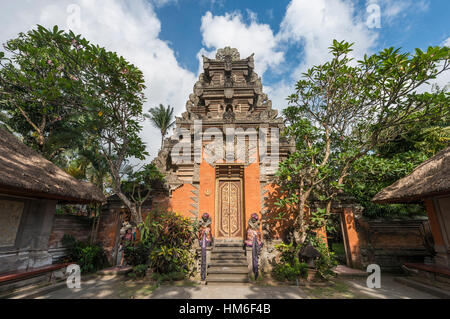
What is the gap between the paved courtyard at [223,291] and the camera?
5.32m

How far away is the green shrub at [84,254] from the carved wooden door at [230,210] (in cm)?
533

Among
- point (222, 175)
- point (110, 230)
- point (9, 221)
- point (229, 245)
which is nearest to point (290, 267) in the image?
point (229, 245)

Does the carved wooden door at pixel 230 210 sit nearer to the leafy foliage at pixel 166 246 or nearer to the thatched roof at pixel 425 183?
the leafy foliage at pixel 166 246

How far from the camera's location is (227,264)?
7180mm

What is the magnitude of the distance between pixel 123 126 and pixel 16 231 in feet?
15.6

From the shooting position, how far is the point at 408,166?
7.41m

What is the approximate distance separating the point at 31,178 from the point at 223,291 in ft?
21.1

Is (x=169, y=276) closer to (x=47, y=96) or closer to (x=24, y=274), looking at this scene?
(x=24, y=274)

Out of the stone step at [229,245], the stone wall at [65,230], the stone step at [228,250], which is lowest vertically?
the stone step at [228,250]

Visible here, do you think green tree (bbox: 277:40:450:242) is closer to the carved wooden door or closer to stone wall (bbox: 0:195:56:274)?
the carved wooden door

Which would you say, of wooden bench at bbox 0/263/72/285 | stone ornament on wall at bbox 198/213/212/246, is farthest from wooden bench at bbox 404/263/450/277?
wooden bench at bbox 0/263/72/285

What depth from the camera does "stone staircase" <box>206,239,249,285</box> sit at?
6516 millimetres

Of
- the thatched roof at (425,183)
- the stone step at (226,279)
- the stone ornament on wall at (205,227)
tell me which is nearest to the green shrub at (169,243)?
the stone ornament on wall at (205,227)

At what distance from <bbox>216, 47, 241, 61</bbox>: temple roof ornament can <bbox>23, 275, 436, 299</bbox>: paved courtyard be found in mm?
13657
